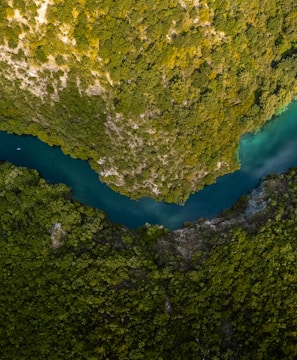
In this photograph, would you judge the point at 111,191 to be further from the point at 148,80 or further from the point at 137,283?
the point at 148,80

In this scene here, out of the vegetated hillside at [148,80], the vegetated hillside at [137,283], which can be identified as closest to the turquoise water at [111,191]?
the vegetated hillside at [148,80]

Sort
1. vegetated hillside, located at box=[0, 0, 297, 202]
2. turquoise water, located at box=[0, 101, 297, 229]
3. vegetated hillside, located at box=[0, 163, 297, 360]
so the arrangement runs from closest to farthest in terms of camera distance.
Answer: vegetated hillside, located at box=[0, 163, 297, 360]
vegetated hillside, located at box=[0, 0, 297, 202]
turquoise water, located at box=[0, 101, 297, 229]

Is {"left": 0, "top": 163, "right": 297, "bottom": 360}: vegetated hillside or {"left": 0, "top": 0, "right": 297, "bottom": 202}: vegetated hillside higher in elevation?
{"left": 0, "top": 0, "right": 297, "bottom": 202}: vegetated hillside

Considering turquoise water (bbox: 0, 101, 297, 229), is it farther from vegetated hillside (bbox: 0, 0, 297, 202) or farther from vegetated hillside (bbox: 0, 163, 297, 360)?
vegetated hillside (bbox: 0, 163, 297, 360)

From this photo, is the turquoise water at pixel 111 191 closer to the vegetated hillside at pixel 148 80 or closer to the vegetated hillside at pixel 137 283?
the vegetated hillside at pixel 148 80

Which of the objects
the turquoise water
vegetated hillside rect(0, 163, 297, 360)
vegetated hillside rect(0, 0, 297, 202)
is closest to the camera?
vegetated hillside rect(0, 163, 297, 360)

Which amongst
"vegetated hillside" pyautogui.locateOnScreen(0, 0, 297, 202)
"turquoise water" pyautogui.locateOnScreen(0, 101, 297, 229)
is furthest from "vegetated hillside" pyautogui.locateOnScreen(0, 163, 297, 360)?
"vegetated hillside" pyautogui.locateOnScreen(0, 0, 297, 202)
